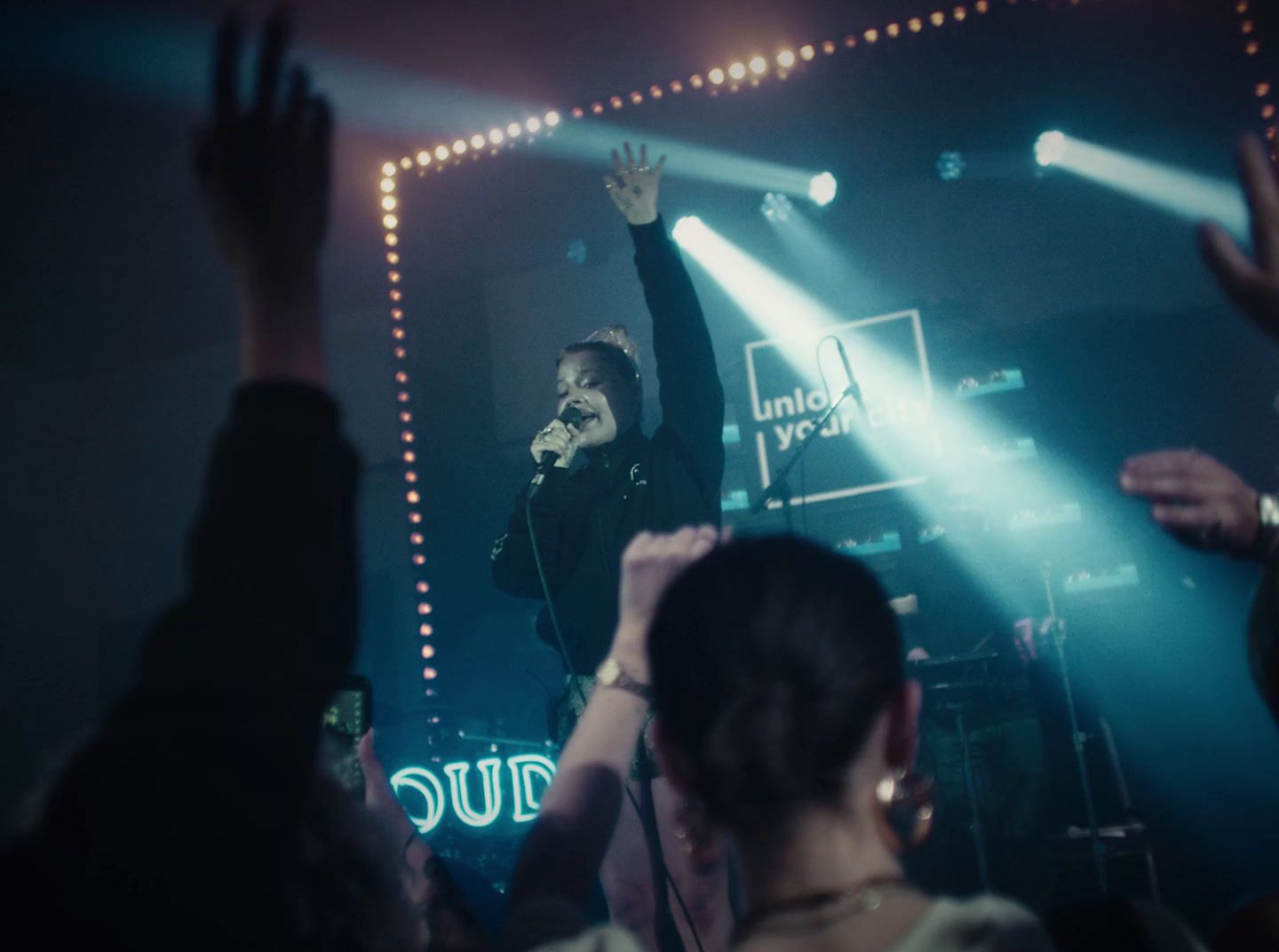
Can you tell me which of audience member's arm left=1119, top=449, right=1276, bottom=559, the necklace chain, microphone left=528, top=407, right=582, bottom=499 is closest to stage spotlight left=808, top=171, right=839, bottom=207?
microphone left=528, top=407, right=582, bottom=499

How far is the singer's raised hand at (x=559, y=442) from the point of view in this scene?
288 cm

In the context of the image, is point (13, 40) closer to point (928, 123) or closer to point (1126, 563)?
point (928, 123)

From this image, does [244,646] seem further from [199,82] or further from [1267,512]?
[199,82]

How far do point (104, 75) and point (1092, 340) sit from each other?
18.9ft

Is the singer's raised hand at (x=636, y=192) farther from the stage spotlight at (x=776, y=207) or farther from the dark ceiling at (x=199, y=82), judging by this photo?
the stage spotlight at (x=776, y=207)

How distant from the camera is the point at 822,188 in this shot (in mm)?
5980

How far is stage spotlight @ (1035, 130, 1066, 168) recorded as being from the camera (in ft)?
18.7

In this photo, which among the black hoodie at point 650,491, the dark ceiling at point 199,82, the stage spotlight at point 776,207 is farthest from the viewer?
the stage spotlight at point 776,207

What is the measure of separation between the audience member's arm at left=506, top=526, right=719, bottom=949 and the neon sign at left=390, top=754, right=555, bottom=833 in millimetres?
3838

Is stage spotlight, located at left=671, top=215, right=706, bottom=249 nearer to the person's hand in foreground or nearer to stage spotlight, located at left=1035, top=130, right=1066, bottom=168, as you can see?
stage spotlight, located at left=1035, top=130, right=1066, bottom=168

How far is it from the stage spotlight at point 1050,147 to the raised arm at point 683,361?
407 cm

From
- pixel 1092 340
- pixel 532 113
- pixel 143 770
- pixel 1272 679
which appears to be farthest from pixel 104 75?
pixel 1092 340

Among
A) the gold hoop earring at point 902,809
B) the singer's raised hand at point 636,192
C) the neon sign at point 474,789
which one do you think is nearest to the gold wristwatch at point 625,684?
the gold hoop earring at point 902,809

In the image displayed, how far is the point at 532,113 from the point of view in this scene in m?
5.29
